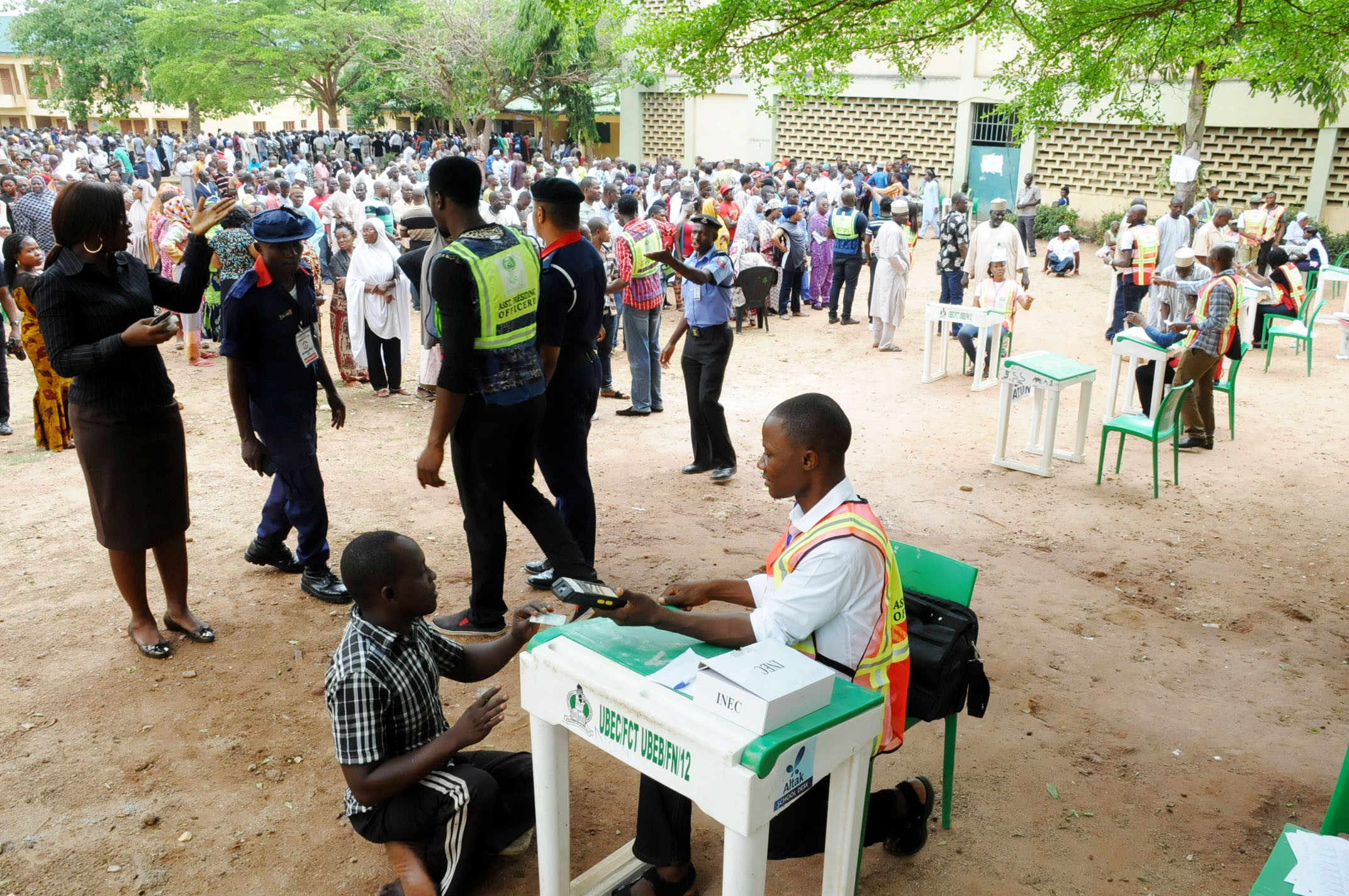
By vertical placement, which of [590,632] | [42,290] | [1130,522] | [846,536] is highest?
[42,290]

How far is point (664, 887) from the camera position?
2.94 meters

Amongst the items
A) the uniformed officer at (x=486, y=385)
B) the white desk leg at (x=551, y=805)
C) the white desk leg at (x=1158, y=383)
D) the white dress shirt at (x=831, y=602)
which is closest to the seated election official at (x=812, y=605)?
the white dress shirt at (x=831, y=602)

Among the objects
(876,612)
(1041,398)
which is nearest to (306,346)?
(876,612)

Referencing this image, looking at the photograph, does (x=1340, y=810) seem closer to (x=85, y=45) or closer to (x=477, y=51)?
(x=477, y=51)

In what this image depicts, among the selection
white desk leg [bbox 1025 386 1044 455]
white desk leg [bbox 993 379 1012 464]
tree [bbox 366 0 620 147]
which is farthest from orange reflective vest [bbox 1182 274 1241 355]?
tree [bbox 366 0 620 147]

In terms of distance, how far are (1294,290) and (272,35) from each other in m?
30.1

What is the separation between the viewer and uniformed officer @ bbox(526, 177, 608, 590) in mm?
4609

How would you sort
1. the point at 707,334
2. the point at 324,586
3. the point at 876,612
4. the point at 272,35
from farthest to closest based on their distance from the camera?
the point at 272,35, the point at 707,334, the point at 324,586, the point at 876,612

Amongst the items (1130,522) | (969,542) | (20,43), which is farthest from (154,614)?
(20,43)

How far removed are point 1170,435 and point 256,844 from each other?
244 inches

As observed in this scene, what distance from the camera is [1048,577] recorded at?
5.61m

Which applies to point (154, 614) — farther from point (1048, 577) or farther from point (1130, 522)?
point (1130, 522)

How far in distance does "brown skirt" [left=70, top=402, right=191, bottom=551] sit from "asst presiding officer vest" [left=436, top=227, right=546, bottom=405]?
1.22m

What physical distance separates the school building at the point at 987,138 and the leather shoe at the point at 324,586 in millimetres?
13652
